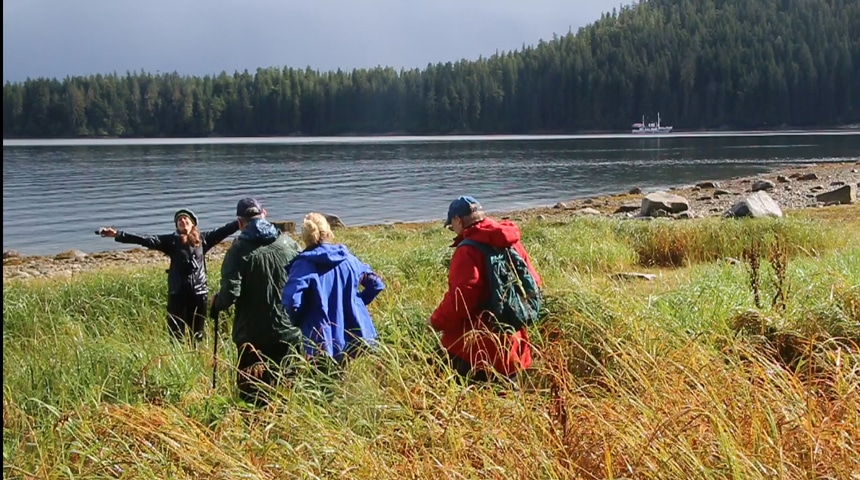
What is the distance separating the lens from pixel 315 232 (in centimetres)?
539

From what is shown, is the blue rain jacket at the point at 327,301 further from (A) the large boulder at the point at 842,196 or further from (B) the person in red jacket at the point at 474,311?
(A) the large boulder at the point at 842,196

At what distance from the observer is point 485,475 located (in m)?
3.67

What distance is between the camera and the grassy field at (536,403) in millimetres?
3721

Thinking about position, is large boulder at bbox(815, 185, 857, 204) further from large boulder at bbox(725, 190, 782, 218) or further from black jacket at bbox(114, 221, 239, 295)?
black jacket at bbox(114, 221, 239, 295)

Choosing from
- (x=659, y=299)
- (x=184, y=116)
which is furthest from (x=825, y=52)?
(x=659, y=299)

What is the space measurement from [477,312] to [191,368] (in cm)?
223

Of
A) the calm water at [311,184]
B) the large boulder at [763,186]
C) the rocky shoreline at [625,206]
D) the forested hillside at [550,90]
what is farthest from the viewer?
the forested hillside at [550,90]

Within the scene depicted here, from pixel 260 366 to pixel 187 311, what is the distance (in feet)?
11.5

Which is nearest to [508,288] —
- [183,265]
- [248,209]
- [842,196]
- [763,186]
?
[248,209]

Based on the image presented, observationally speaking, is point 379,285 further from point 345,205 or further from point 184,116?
point 184,116

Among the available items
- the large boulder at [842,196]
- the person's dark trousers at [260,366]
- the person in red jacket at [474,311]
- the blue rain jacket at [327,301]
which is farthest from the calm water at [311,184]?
the person in red jacket at [474,311]

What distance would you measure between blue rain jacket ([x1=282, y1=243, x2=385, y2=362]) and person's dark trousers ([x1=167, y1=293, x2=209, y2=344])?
9.80ft

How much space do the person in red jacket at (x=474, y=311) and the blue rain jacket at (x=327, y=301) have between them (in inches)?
27.6

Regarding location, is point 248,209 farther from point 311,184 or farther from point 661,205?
point 311,184
